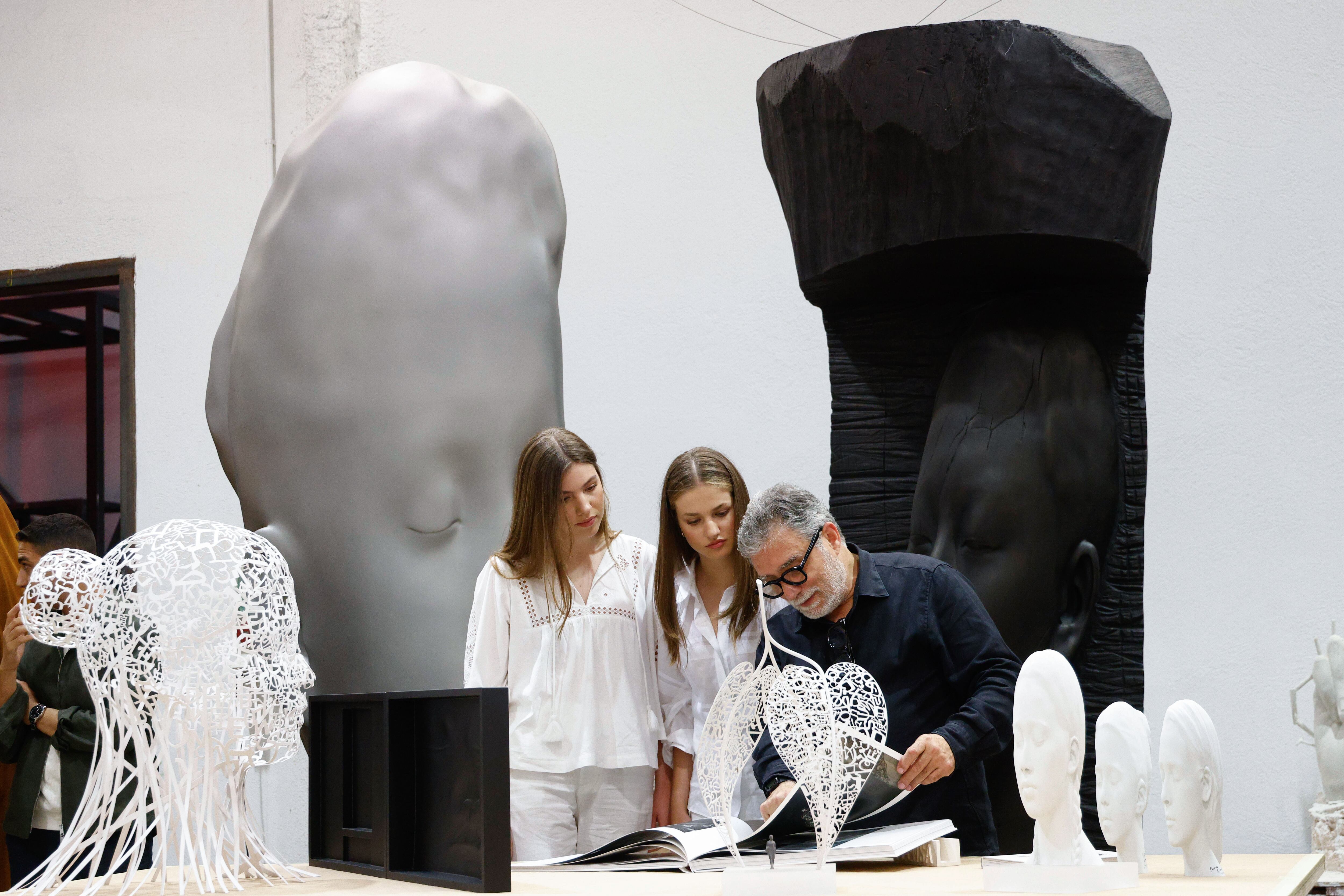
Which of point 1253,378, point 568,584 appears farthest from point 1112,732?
point 1253,378

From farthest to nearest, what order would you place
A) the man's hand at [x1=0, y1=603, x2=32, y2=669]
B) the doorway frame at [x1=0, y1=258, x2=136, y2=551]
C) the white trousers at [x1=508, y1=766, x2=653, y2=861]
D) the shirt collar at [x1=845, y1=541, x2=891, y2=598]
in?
the doorway frame at [x1=0, y1=258, x2=136, y2=551] < the man's hand at [x1=0, y1=603, x2=32, y2=669] < the white trousers at [x1=508, y1=766, x2=653, y2=861] < the shirt collar at [x1=845, y1=541, x2=891, y2=598]

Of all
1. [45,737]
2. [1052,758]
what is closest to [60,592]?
[1052,758]

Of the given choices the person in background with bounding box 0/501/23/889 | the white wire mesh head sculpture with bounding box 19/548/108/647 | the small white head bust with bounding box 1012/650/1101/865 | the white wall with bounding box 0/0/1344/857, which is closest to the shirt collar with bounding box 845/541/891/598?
the small white head bust with bounding box 1012/650/1101/865

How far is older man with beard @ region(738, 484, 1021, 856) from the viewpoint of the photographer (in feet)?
7.65

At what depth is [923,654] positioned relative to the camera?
2.45m

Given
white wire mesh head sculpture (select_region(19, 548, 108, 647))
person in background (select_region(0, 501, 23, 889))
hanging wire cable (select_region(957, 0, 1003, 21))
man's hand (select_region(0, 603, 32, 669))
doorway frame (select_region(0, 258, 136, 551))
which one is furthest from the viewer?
doorway frame (select_region(0, 258, 136, 551))

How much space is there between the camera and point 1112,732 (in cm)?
176

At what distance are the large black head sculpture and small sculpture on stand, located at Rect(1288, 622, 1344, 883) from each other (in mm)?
1242

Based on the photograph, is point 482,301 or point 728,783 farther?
point 482,301

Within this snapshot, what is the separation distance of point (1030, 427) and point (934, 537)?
0.30 m

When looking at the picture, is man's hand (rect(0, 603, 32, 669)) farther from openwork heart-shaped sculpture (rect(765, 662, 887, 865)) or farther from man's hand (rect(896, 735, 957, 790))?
man's hand (rect(896, 735, 957, 790))

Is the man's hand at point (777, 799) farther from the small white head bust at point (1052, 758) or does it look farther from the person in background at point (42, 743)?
the person in background at point (42, 743)

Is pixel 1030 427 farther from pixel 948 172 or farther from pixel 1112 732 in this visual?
pixel 1112 732
